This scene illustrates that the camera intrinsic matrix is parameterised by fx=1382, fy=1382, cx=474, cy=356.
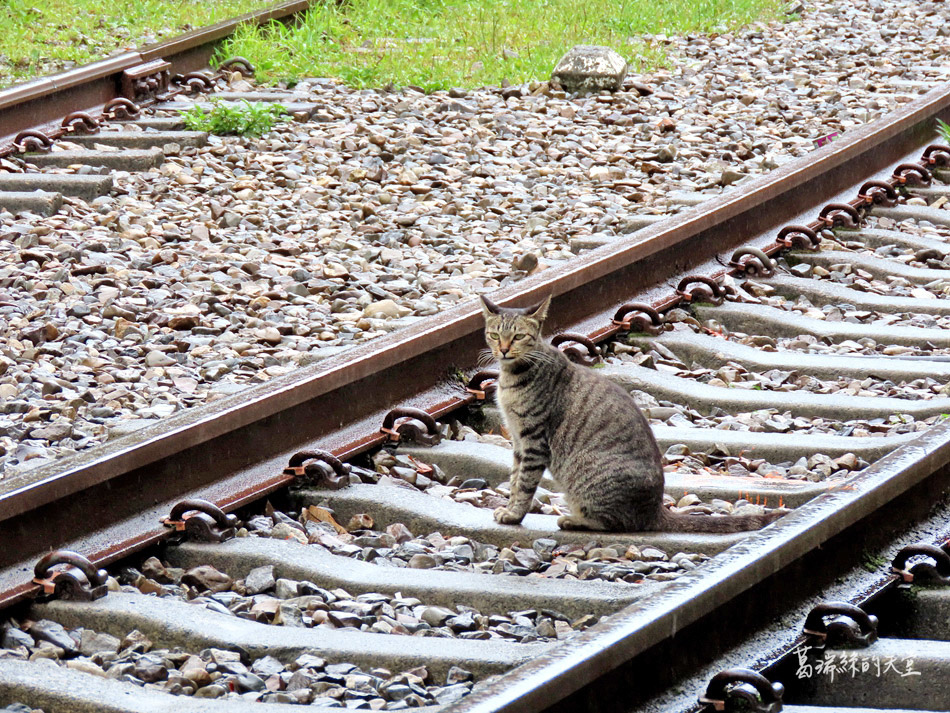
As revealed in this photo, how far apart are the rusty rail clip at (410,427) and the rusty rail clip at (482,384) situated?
29cm

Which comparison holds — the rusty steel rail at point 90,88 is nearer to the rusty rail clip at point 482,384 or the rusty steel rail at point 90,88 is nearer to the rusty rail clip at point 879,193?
the rusty rail clip at point 482,384

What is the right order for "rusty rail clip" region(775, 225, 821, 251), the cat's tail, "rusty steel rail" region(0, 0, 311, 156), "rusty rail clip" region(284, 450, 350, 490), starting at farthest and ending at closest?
"rusty steel rail" region(0, 0, 311, 156) → "rusty rail clip" region(775, 225, 821, 251) → "rusty rail clip" region(284, 450, 350, 490) → the cat's tail

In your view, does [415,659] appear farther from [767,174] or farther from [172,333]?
[767,174]

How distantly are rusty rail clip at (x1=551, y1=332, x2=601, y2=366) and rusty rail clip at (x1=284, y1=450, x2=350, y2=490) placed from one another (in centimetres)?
111

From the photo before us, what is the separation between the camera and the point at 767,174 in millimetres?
6496

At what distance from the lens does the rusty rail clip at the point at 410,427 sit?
427 cm

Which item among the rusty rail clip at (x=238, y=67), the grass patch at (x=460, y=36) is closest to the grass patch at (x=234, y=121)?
the grass patch at (x=460, y=36)

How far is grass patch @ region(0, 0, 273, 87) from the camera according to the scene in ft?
31.0

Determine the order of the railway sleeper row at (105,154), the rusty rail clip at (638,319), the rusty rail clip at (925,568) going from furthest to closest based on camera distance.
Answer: the railway sleeper row at (105,154) < the rusty rail clip at (638,319) < the rusty rail clip at (925,568)

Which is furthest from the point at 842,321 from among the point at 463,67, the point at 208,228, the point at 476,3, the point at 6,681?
the point at 476,3

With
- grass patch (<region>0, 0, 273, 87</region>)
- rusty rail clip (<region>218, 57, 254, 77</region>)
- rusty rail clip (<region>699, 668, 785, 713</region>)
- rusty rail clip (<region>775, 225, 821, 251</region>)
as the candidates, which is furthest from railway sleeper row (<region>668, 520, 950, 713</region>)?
grass patch (<region>0, 0, 273, 87</region>)

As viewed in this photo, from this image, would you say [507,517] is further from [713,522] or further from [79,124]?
[79,124]

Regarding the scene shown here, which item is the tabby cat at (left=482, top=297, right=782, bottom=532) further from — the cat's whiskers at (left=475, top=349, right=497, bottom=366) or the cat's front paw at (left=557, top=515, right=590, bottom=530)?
the cat's whiskers at (left=475, top=349, right=497, bottom=366)

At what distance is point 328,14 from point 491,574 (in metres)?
7.77
